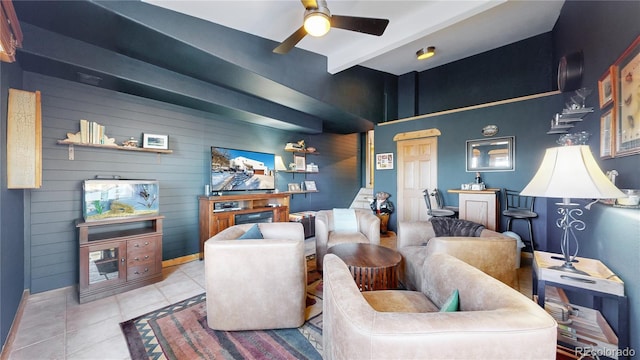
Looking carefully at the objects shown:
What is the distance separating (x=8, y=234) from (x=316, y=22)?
122 inches

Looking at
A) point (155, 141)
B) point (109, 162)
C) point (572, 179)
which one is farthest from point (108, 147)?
point (572, 179)

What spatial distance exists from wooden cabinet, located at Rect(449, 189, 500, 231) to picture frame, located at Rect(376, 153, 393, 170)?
1694 millimetres

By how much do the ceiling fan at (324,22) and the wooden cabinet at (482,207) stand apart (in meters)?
2.89

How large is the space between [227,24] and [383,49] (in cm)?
199

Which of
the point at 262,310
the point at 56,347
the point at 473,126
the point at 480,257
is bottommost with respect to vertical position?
the point at 56,347

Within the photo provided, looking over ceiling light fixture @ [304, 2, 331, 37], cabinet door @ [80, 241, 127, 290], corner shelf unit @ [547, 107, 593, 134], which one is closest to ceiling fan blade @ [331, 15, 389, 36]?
ceiling light fixture @ [304, 2, 331, 37]

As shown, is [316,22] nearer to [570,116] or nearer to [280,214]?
[570,116]

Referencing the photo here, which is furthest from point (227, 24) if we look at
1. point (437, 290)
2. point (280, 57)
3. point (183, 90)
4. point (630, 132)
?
point (630, 132)

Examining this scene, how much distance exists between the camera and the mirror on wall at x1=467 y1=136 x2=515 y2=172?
3887mm

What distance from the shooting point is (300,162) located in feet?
18.5

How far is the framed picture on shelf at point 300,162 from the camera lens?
18.2ft

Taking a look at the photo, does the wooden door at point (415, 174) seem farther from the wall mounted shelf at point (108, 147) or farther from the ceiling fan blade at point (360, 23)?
the wall mounted shelf at point (108, 147)

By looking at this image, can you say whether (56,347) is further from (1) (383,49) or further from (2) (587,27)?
(2) (587,27)

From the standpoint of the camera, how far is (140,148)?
3209 mm
